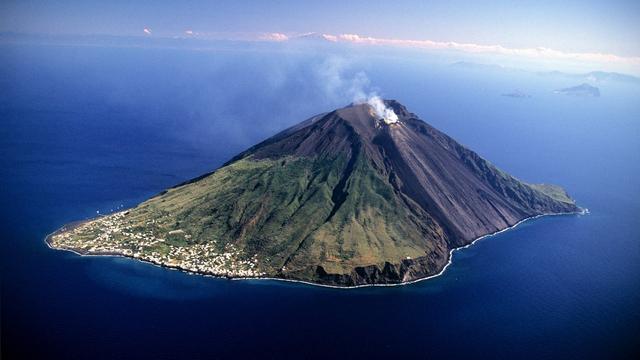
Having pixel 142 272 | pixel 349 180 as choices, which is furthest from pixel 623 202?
pixel 142 272

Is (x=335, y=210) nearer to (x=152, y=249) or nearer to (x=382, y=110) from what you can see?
(x=152, y=249)

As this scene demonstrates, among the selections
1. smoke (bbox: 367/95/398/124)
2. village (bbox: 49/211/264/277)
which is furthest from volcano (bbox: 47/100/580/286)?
smoke (bbox: 367/95/398/124)

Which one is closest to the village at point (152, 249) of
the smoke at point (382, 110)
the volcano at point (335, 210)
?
the volcano at point (335, 210)

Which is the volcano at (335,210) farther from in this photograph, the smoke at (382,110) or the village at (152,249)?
the smoke at (382,110)

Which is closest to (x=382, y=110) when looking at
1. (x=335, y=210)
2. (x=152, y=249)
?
(x=335, y=210)

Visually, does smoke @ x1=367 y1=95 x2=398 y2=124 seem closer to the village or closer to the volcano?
the volcano

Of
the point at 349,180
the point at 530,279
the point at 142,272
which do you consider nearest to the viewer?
the point at 142,272

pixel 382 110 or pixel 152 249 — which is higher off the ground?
pixel 382 110

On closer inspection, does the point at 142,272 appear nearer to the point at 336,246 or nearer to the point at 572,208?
the point at 336,246
